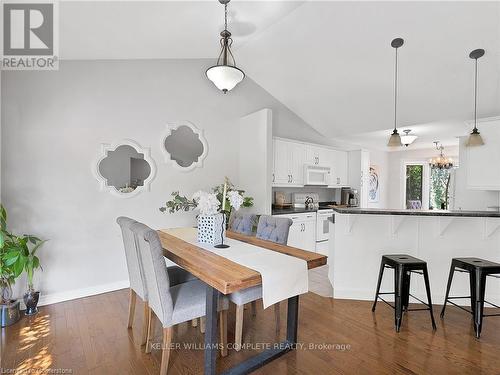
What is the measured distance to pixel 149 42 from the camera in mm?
3246

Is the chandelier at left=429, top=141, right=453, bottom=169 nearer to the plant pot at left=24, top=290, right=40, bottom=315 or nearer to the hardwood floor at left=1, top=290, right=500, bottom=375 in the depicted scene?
the hardwood floor at left=1, top=290, right=500, bottom=375

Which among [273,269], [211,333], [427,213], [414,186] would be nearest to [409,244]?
[427,213]

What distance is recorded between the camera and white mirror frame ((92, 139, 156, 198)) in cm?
336

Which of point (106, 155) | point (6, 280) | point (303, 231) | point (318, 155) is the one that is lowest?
point (6, 280)

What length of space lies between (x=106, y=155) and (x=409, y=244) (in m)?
3.76

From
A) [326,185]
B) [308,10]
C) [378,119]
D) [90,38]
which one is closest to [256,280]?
[308,10]

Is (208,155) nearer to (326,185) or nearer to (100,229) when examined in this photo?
(100,229)

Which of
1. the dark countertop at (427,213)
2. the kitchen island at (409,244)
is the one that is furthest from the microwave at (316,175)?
the dark countertop at (427,213)

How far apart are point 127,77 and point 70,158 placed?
4.07 feet

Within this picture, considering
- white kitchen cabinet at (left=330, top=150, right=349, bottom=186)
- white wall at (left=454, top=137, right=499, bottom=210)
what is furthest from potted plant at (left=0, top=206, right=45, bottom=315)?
white wall at (left=454, top=137, right=499, bottom=210)

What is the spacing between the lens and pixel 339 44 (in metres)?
3.21

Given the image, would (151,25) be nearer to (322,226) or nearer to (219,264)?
(219,264)

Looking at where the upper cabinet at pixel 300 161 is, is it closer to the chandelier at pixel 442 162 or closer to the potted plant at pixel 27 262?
the chandelier at pixel 442 162

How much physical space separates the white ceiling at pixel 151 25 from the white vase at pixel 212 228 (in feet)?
6.69
